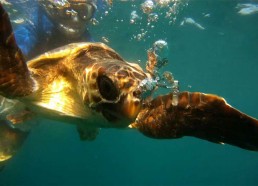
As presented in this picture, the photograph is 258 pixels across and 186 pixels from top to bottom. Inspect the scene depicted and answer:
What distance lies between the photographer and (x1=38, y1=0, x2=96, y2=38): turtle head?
8914 mm

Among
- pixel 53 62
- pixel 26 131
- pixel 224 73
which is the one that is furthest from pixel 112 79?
pixel 224 73

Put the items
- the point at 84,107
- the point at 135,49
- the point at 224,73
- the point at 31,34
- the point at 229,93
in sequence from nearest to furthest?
1. the point at 84,107
2. the point at 31,34
3. the point at 135,49
4. the point at 224,73
5. the point at 229,93

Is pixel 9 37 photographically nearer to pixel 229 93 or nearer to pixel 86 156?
pixel 229 93

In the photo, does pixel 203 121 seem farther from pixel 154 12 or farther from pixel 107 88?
pixel 154 12


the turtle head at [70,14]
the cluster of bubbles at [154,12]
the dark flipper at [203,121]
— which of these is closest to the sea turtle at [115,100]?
the dark flipper at [203,121]

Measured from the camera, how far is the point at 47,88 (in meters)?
3.36

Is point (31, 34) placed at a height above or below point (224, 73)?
above

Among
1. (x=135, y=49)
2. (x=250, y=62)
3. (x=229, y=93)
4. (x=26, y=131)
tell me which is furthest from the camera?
(x=229, y=93)

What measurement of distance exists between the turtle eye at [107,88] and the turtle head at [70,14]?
21.8 feet

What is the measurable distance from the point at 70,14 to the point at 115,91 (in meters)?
7.70

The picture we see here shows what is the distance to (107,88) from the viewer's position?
7.75ft

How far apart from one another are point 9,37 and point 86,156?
232 feet

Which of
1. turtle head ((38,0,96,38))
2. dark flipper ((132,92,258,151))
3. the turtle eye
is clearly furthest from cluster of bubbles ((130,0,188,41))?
the turtle eye

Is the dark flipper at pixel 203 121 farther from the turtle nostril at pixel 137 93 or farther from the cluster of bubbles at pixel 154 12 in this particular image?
the cluster of bubbles at pixel 154 12
